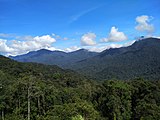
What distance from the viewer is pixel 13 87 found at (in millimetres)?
46875

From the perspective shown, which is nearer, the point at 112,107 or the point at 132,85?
the point at 112,107

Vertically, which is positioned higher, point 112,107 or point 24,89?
point 24,89

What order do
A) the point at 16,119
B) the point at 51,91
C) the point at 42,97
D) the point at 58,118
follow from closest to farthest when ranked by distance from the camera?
the point at 58,118, the point at 16,119, the point at 42,97, the point at 51,91

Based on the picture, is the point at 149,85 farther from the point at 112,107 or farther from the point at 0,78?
the point at 0,78

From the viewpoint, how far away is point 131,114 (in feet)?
151

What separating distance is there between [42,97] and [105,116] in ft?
39.0

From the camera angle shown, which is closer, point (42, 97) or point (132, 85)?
point (42, 97)

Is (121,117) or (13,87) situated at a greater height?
(13,87)

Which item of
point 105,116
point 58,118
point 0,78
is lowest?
point 105,116

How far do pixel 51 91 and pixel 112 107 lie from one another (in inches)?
494

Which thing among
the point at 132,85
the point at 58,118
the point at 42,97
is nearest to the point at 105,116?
the point at 132,85

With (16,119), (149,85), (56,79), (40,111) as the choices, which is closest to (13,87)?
(40,111)

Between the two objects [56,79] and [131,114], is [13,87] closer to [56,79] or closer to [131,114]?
[131,114]

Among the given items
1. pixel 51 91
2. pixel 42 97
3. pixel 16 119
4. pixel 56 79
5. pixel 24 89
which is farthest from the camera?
pixel 56 79
